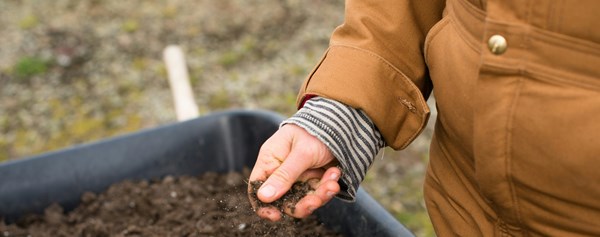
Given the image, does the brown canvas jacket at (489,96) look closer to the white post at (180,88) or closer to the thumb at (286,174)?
the thumb at (286,174)

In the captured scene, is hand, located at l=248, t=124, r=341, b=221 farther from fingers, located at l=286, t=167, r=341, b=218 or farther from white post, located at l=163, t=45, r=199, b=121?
white post, located at l=163, t=45, r=199, b=121

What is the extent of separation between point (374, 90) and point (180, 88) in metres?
1.10

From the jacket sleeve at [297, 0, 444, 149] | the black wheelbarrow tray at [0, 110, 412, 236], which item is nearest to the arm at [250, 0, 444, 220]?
the jacket sleeve at [297, 0, 444, 149]

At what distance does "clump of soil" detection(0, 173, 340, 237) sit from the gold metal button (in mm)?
772

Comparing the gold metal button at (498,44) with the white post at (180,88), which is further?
the white post at (180,88)

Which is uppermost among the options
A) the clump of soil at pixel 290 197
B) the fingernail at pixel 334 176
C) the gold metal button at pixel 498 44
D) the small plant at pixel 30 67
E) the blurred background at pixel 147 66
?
the gold metal button at pixel 498 44

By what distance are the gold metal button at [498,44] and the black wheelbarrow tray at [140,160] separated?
0.73m

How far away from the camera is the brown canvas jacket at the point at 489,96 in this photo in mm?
782

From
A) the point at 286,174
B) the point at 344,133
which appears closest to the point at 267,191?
the point at 286,174

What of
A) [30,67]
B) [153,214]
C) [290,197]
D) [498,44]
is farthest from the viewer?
[30,67]

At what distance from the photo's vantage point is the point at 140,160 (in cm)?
172

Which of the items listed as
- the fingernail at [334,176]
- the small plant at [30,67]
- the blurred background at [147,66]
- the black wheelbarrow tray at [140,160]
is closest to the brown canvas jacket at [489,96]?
the fingernail at [334,176]

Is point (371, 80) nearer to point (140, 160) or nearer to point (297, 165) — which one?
point (297, 165)

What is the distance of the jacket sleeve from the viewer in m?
1.03
